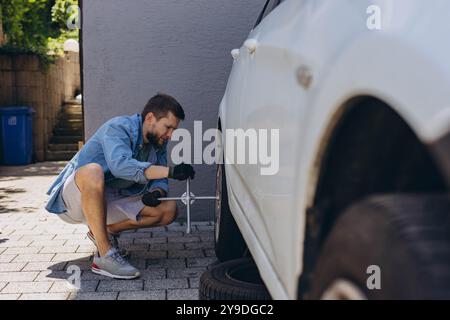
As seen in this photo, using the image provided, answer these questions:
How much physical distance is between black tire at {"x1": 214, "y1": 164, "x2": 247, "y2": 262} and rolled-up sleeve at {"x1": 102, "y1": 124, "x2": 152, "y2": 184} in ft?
1.62

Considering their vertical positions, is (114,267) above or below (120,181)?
below

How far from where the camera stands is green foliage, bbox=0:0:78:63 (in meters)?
A: 12.9

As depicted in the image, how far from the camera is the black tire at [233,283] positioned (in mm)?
2445

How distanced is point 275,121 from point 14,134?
9.82 metres

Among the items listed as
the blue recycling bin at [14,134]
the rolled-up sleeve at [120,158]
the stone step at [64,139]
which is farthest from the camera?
the stone step at [64,139]

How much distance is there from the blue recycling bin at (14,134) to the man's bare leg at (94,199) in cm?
764

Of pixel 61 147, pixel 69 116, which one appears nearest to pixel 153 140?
pixel 61 147

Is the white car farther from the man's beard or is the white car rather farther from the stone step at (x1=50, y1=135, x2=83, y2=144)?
the stone step at (x1=50, y1=135, x2=83, y2=144)

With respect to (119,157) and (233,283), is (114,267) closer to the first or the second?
(119,157)

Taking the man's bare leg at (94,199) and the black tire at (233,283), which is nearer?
the black tire at (233,283)

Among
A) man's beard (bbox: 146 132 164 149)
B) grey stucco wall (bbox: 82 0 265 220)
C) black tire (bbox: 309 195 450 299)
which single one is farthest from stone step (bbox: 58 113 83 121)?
black tire (bbox: 309 195 450 299)

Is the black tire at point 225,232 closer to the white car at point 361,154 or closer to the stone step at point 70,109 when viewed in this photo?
the white car at point 361,154

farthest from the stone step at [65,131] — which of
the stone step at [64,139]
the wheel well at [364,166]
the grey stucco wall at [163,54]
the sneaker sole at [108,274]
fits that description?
the wheel well at [364,166]

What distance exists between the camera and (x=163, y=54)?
5109 millimetres
